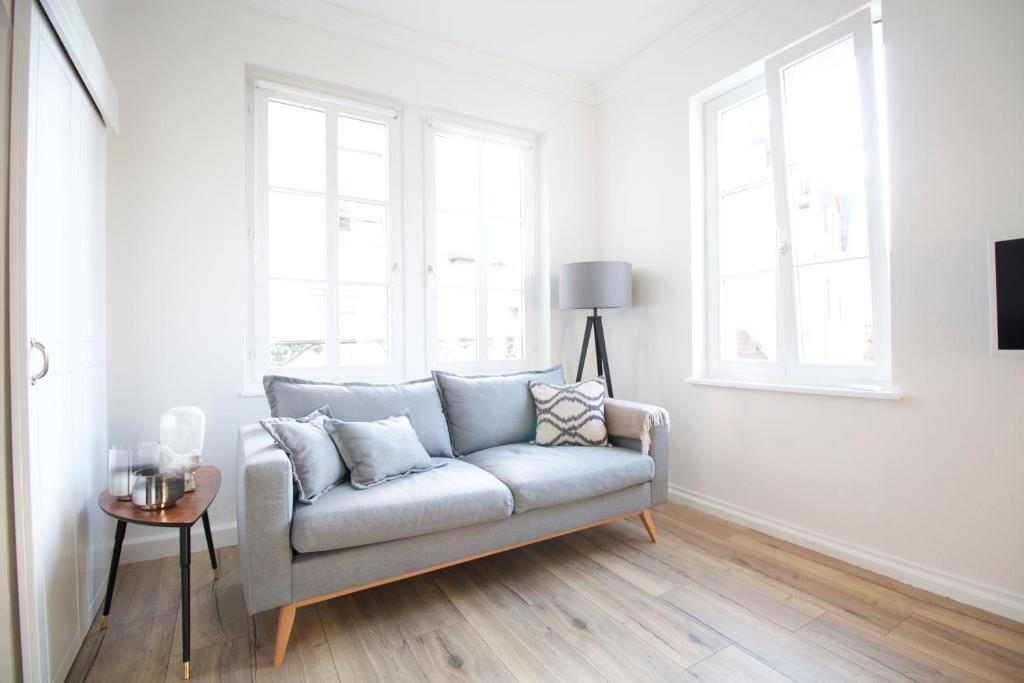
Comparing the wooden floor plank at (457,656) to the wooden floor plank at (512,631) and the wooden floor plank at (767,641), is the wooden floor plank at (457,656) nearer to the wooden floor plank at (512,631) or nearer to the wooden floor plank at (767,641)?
the wooden floor plank at (512,631)

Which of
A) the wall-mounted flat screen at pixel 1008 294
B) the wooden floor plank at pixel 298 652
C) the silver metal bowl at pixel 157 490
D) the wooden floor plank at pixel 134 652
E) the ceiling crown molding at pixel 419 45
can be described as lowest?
the wooden floor plank at pixel 298 652

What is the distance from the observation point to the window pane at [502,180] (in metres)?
3.42

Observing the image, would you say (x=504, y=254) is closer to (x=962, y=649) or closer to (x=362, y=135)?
(x=362, y=135)

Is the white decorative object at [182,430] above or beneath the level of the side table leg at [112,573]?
above

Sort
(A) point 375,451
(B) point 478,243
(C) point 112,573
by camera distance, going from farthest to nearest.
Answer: (B) point 478,243 < (A) point 375,451 < (C) point 112,573

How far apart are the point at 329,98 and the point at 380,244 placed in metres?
0.88

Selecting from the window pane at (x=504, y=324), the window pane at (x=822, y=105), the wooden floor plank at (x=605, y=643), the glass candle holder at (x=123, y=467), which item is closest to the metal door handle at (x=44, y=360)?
the glass candle holder at (x=123, y=467)

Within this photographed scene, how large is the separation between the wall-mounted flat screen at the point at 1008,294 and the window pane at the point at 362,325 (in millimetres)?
2775

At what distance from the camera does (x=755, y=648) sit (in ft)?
5.30

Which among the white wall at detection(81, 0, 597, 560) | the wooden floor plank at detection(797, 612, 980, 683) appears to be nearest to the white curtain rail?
the white wall at detection(81, 0, 597, 560)

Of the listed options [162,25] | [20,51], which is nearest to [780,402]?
[20,51]

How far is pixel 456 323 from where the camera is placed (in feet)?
10.7

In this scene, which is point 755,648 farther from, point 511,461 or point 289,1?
point 289,1

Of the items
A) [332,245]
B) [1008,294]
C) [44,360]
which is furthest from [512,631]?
[332,245]
